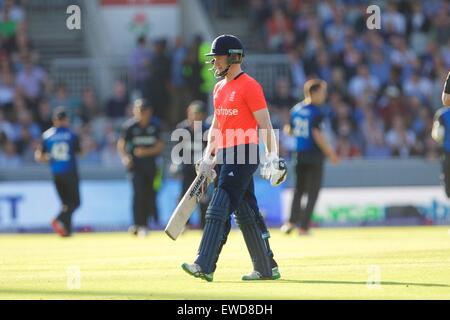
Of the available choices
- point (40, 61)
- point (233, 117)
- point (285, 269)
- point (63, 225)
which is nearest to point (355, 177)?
point (63, 225)

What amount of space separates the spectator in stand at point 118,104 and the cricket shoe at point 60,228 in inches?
236

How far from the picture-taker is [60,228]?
Result: 24344mm

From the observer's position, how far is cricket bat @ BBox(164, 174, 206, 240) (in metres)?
13.3

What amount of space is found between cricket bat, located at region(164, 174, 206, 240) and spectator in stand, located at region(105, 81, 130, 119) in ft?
54.7

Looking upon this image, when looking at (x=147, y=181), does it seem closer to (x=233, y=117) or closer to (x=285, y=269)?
(x=285, y=269)

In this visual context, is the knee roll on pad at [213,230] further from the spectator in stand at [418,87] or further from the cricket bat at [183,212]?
the spectator in stand at [418,87]

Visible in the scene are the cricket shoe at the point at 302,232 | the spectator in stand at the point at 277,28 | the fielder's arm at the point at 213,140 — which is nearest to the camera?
the fielder's arm at the point at 213,140

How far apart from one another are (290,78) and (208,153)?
676 inches

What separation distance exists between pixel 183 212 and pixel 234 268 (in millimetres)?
1928

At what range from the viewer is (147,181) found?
24.6 m

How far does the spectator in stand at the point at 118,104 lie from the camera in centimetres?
2988

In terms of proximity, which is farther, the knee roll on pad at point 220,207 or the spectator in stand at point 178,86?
the spectator in stand at point 178,86

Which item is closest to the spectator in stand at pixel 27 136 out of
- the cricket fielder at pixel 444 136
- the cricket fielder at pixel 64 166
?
the cricket fielder at pixel 64 166
